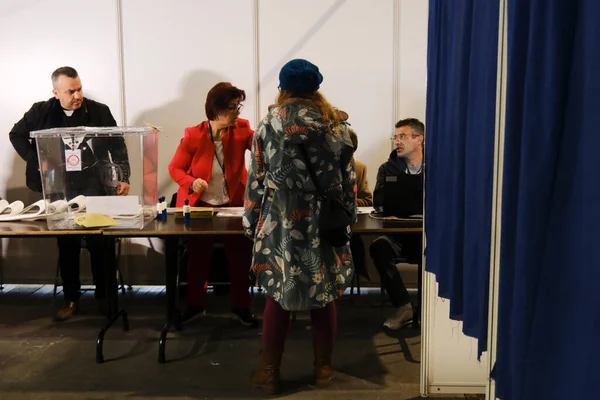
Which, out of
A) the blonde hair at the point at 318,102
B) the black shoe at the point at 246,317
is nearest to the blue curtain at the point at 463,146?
the blonde hair at the point at 318,102

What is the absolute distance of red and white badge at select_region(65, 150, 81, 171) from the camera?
3.20 meters

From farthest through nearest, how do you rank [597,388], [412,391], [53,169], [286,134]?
[53,169] → [412,391] → [286,134] → [597,388]

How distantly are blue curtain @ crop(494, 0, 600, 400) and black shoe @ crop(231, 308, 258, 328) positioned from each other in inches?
106

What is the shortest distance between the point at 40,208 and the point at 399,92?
275 cm

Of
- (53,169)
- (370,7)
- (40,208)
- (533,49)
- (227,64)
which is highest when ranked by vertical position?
(370,7)

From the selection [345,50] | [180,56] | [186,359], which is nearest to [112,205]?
[186,359]

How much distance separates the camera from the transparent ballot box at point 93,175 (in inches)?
126

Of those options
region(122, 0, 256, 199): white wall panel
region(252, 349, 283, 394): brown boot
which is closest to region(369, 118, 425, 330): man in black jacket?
region(252, 349, 283, 394): brown boot

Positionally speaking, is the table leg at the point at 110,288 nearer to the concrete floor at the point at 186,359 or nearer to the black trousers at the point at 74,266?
the concrete floor at the point at 186,359

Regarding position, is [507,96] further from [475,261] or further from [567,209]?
[475,261]

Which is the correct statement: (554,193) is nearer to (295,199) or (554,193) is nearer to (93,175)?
(295,199)

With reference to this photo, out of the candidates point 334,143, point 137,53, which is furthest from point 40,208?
point 334,143

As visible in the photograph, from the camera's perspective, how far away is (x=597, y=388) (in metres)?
0.91

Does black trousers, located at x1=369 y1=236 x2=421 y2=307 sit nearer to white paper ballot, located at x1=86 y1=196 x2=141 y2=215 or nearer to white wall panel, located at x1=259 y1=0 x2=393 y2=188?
white wall panel, located at x1=259 y1=0 x2=393 y2=188
